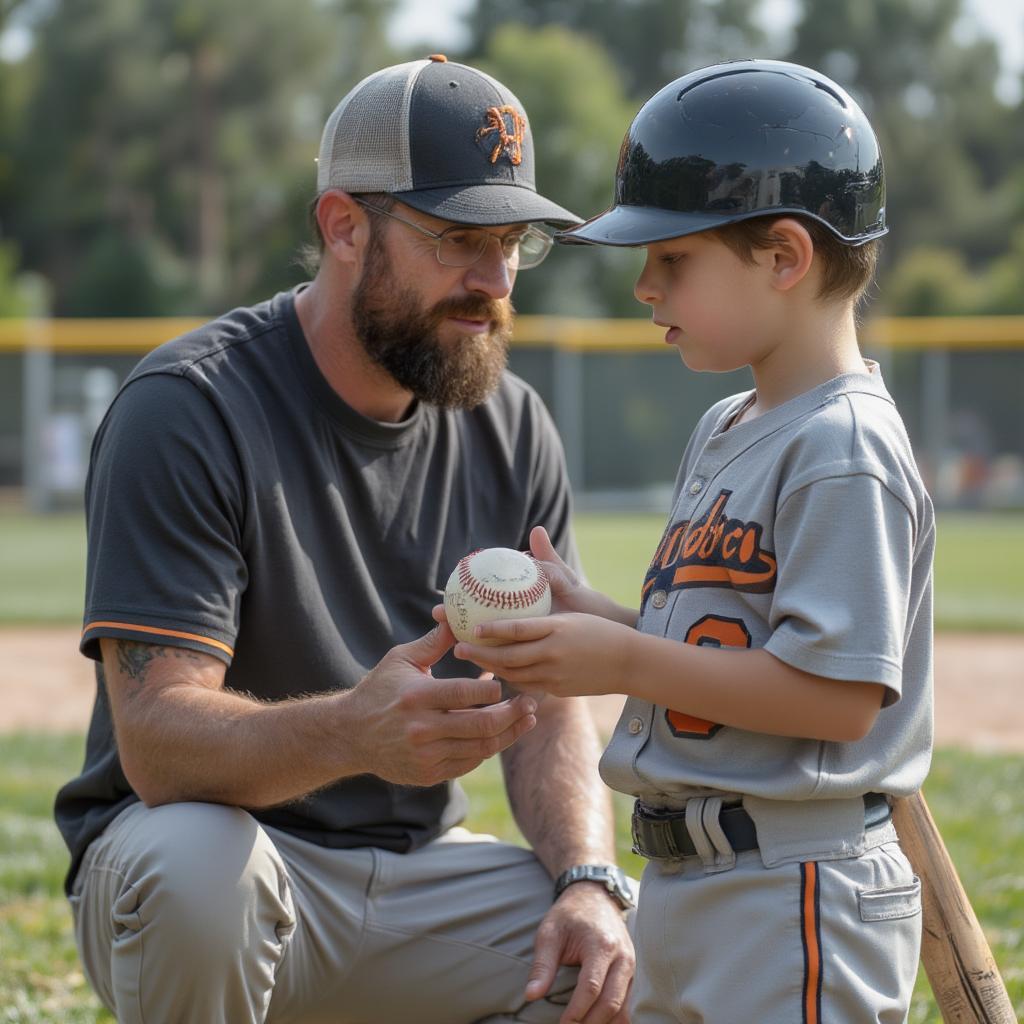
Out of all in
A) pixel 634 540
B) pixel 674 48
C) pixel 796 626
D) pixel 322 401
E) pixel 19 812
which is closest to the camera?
pixel 796 626

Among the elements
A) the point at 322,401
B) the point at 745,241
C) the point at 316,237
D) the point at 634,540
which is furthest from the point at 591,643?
the point at 634,540

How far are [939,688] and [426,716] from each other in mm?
5916

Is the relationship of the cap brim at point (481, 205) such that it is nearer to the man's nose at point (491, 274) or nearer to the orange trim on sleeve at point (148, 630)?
the man's nose at point (491, 274)

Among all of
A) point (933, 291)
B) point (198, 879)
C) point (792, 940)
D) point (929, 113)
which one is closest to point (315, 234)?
point (198, 879)

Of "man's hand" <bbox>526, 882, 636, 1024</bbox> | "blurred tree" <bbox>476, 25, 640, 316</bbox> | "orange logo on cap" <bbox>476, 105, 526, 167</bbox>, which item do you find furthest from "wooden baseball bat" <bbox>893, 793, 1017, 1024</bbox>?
"blurred tree" <bbox>476, 25, 640, 316</bbox>

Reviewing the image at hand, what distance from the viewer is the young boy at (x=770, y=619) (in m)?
1.97

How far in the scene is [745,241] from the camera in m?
2.13

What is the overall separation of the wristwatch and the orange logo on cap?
144 centimetres

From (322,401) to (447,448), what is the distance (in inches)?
12.5

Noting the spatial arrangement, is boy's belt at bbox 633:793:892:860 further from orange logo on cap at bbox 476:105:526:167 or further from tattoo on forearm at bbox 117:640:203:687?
orange logo on cap at bbox 476:105:526:167

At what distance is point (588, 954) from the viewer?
8.66 feet

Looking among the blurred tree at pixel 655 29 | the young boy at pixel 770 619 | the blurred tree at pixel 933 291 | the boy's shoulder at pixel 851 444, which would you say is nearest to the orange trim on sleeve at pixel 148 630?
the young boy at pixel 770 619

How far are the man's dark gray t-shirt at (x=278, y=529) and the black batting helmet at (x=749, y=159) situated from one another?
85 cm

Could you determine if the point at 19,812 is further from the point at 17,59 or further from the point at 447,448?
the point at 17,59
